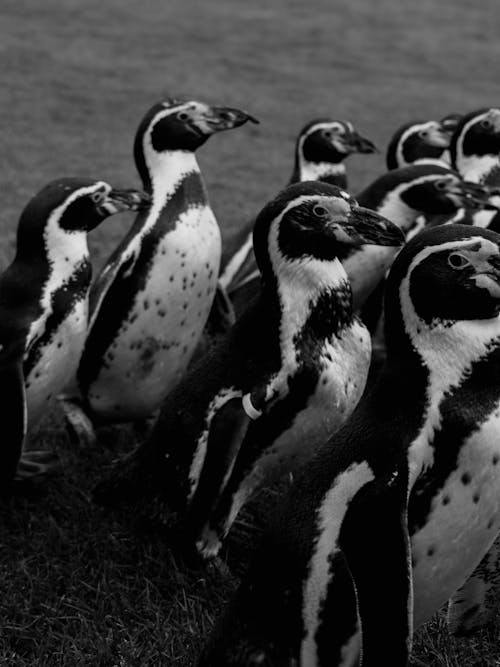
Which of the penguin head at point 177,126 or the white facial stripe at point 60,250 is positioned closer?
the white facial stripe at point 60,250

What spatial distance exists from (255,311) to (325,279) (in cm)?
21

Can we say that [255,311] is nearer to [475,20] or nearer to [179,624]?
[179,624]

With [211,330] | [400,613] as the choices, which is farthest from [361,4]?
[400,613]

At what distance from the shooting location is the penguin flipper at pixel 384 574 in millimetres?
2088

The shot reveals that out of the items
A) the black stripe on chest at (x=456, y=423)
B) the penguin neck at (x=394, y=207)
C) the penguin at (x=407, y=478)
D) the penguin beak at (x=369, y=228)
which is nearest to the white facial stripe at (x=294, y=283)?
the penguin beak at (x=369, y=228)

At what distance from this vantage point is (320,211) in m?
2.81

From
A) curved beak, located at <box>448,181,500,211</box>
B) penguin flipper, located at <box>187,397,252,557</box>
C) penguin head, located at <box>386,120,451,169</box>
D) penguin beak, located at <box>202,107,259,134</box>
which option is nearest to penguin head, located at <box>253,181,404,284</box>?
penguin flipper, located at <box>187,397,252,557</box>

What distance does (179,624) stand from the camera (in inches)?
108

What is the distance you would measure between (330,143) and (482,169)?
73 centimetres

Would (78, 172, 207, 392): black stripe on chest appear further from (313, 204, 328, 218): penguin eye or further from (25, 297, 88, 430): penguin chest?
(313, 204, 328, 218): penguin eye

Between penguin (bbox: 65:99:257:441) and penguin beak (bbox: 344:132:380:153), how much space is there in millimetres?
1044

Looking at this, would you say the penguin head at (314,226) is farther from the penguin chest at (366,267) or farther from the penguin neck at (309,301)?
the penguin chest at (366,267)

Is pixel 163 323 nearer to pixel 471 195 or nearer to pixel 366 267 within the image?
pixel 366 267

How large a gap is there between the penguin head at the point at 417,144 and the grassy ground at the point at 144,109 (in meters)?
1.83
